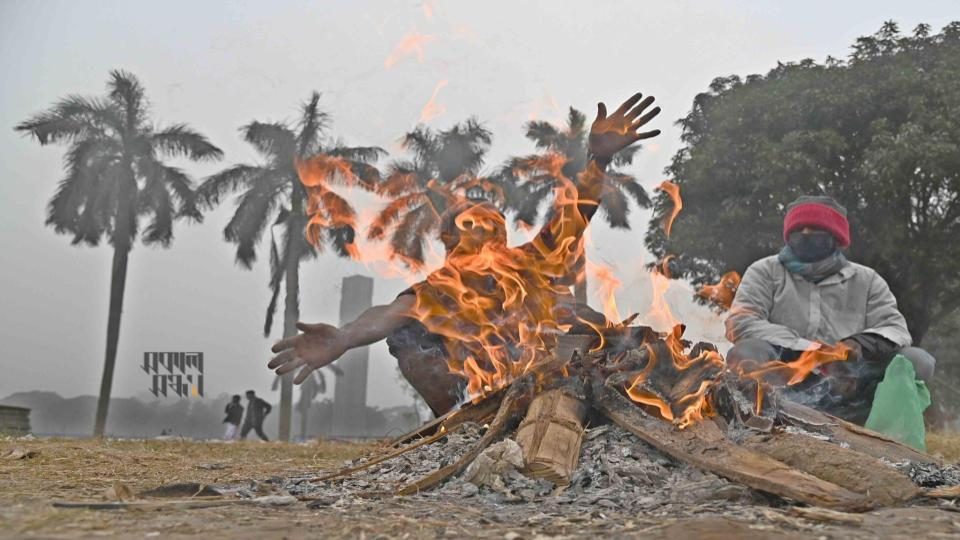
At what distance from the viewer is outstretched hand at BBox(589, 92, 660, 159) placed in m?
5.18

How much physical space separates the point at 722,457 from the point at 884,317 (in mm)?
3093

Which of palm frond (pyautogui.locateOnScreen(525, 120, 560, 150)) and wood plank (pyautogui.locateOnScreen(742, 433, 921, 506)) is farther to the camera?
palm frond (pyautogui.locateOnScreen(525, 120, 560, 150))

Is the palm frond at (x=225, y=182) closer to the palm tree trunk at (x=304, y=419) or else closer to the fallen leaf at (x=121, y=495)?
the palm tree trunk at (x=304, y=419)

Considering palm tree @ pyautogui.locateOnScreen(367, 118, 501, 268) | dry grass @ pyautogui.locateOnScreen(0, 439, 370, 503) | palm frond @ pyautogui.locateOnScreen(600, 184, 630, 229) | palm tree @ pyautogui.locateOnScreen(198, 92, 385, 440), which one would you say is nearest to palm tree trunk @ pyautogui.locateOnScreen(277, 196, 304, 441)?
palm tree @ pyautogui.locateOnScreen(198, 92, 385, 440)

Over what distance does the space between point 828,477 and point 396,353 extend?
288 centimetres

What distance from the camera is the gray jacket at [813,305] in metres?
5.73

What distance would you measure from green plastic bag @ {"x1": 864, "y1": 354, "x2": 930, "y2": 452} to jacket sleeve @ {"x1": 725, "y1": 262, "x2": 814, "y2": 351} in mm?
521

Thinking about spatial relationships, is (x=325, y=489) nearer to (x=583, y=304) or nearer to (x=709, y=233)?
(x=583, y=304)

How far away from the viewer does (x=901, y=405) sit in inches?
196

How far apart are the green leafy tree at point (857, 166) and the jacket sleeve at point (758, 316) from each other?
1089 cm

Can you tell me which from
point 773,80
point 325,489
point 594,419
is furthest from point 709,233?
point 325,489

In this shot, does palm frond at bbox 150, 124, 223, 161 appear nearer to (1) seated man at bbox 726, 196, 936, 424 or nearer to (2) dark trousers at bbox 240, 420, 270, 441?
(2) dark trousers at bbox 240, 420, 270, 441

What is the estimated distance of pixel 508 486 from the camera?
328 cm

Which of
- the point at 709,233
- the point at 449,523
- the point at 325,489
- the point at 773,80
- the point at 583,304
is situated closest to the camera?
the point at 449,523
